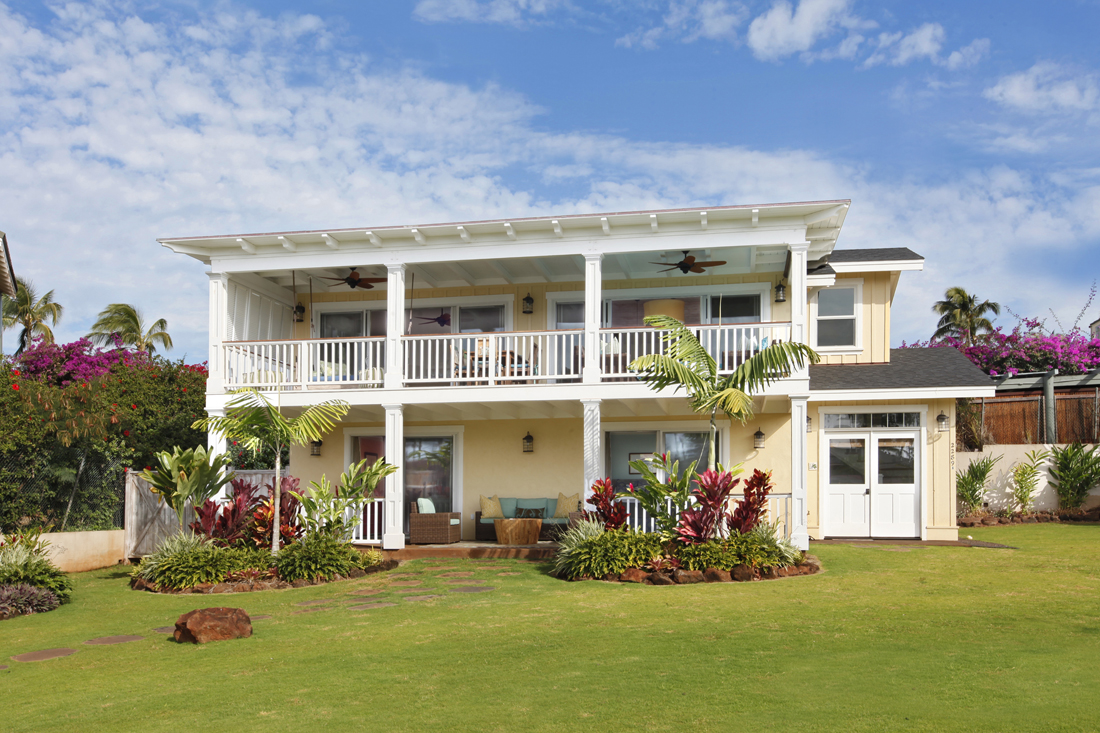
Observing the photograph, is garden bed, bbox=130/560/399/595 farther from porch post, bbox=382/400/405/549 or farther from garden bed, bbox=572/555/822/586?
garden bed, bbox=572/555/822/586

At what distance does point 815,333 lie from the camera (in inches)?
622

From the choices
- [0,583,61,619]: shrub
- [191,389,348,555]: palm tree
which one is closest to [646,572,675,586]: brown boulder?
[191,389,348,555]: palm tree

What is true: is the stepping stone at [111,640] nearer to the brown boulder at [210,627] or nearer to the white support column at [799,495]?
the brown boulder at [210,627]

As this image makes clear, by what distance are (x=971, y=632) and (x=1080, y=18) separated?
13391 millimetres

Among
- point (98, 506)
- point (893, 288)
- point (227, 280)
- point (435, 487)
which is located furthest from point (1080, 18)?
point (98, 506)

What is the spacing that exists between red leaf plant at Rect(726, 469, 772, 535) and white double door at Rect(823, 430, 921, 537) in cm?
420


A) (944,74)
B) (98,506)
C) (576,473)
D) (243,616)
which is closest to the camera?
(243,616)

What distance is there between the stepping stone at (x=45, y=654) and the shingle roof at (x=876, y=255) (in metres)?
13.0

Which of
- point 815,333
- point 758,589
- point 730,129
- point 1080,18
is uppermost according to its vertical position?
point 1080,18

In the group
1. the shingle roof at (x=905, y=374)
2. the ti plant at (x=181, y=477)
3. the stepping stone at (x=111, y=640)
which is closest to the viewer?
the stepping stone at (x=111, y=640)

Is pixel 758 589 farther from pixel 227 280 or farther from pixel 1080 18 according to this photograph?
pixel 1080 18

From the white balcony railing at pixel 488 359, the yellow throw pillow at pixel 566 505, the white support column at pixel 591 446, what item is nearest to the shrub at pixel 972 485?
the yellow throw pillow at pixel 566 505

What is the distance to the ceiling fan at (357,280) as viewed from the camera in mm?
15461

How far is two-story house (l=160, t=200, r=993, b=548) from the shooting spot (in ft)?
43.2
